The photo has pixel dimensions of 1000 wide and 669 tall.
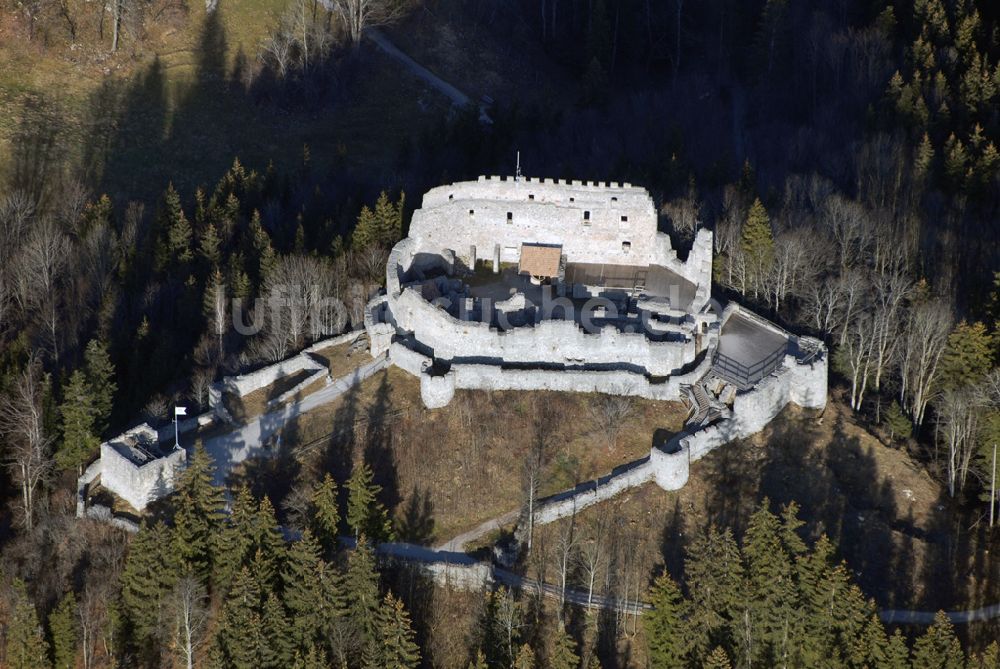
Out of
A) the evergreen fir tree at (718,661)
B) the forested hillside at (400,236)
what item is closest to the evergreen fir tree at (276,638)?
the forested hillside at (400,236)

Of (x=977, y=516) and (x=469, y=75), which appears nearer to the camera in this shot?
(x=977, y=516)

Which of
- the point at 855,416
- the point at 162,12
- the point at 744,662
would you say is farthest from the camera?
the point at 162,12

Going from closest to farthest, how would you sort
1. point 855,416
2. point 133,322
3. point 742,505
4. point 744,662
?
1. point 744,662
2. point 742,505
3. point 855,416
4. point 133,322

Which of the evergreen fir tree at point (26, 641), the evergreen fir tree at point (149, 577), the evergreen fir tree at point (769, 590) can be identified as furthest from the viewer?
the evergreen fir tree at point (26, 641)

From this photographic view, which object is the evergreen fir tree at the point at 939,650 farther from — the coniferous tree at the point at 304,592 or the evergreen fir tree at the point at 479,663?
the coniferous tree at the point at 304,592

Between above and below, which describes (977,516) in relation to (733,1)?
below

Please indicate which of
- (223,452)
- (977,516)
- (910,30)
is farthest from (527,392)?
(910,30)

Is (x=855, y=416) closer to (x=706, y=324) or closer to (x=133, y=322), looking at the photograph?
(x=706, y=324)
